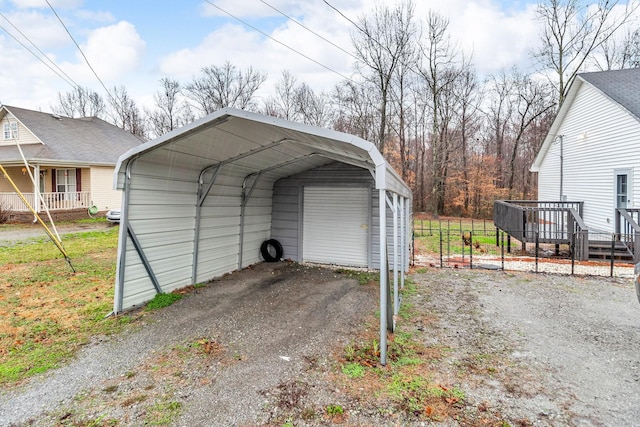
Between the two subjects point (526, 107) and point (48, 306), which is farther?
point (526, 107)

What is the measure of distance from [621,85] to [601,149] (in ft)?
6.67

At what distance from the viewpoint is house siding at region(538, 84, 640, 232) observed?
9.01 m

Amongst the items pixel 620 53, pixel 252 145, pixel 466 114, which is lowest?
pixel 252 145

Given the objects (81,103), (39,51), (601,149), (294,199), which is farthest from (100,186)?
(601,149)

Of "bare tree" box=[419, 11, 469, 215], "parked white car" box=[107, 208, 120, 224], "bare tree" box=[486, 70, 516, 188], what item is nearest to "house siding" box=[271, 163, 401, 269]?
"parked white car" box=[107, 208, 120, 224]

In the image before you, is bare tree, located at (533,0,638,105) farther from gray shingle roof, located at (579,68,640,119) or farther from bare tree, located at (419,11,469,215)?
gray shingle roof, located at (579,68,640,119)

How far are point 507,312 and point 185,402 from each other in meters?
4.36

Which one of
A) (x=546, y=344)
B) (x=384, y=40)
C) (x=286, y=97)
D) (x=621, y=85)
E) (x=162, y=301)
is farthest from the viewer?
(x=286, y=97)

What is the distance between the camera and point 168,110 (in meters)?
28.3

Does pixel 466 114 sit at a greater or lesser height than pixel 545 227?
greater

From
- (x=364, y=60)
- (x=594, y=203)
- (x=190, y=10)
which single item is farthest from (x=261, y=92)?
(x=594, y=203)

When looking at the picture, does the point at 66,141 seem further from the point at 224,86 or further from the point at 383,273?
the point at 383,273

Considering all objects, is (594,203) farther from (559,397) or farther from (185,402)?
(185,402)

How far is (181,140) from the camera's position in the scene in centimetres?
429
